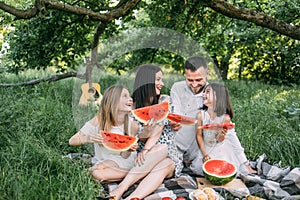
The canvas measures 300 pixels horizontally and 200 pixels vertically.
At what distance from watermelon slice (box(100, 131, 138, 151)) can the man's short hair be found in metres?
0.70

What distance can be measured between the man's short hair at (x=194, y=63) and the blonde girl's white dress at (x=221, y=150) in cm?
62

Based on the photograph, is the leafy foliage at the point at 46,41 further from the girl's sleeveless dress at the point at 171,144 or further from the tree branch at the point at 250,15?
the girl's sleeveless dress at the point at 171,144

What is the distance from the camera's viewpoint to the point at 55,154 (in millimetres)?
3363

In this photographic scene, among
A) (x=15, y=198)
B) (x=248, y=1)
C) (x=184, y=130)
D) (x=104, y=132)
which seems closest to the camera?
(x=15, y=198)

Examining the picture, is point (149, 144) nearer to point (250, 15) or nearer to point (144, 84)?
point (144, 84)

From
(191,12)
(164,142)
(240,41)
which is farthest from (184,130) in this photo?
(240,41)

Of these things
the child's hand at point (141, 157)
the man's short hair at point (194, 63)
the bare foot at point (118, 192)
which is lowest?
the bare foot at point (118, 192)

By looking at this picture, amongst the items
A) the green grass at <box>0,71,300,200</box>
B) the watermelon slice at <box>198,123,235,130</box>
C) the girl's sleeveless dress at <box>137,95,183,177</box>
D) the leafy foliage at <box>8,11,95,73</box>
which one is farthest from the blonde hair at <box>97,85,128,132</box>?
the leafy foliage at <box>8,11,95,73</box>

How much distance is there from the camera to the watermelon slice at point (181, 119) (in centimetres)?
314

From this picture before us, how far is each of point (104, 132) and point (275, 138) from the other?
2.11 m

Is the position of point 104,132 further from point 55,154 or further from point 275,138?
point 275,138

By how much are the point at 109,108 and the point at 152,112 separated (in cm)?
37

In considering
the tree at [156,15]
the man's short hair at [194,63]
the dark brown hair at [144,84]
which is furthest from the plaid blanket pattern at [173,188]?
the tree at [156,15]

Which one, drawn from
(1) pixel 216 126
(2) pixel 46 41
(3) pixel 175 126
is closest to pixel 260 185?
(1) pixel 216 126
